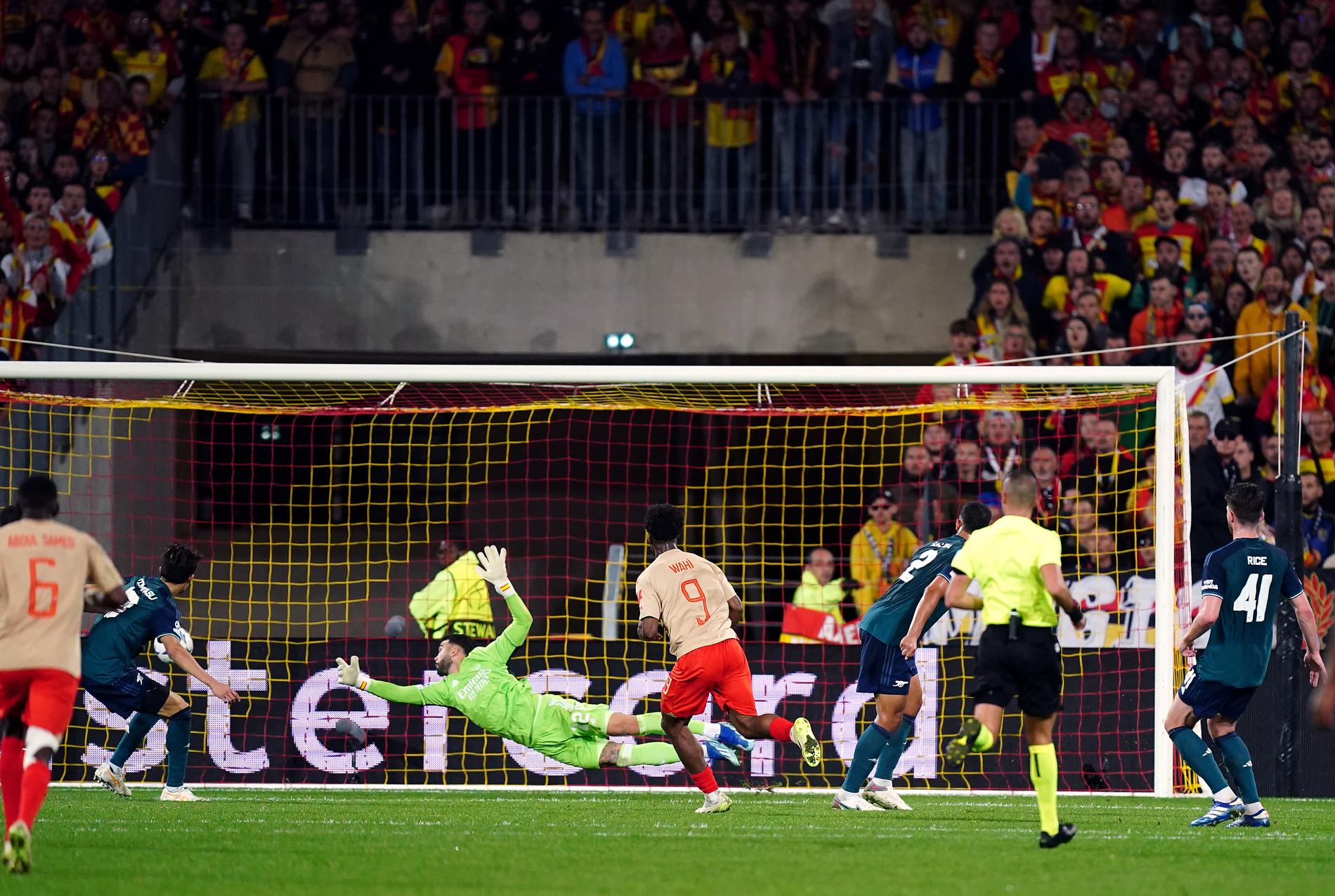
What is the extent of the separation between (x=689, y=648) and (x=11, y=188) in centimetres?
872

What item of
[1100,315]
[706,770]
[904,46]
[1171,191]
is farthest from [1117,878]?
[904,46]

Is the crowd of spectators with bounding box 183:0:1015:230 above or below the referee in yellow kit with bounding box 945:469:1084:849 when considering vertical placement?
above

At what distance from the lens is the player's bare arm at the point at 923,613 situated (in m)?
10.3

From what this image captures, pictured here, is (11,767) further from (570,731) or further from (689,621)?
(570,731)

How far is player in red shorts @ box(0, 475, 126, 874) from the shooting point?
7.84m

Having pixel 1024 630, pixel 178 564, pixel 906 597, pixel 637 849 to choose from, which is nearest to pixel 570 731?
pixel 906 597

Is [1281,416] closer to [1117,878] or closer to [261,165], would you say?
[1117,878]

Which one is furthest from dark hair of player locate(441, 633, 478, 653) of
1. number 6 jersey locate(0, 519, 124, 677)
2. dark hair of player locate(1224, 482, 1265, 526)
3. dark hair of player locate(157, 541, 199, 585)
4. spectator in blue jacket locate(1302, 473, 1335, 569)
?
spectator in blue jacket locate(1302, 473, 1335, 569)

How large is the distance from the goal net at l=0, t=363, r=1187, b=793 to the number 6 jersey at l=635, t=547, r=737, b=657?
6.69 feet

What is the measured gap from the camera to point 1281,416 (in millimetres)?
12430

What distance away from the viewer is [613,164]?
17.2 meters

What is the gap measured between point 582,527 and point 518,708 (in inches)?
221

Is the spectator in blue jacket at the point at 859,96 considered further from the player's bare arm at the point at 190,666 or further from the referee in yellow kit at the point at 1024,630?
the referee in yellow kit at the point at 1024,630

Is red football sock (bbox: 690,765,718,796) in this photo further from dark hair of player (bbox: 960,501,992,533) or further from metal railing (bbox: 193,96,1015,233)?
metal railing (bbox: 193,96,1015,233)
